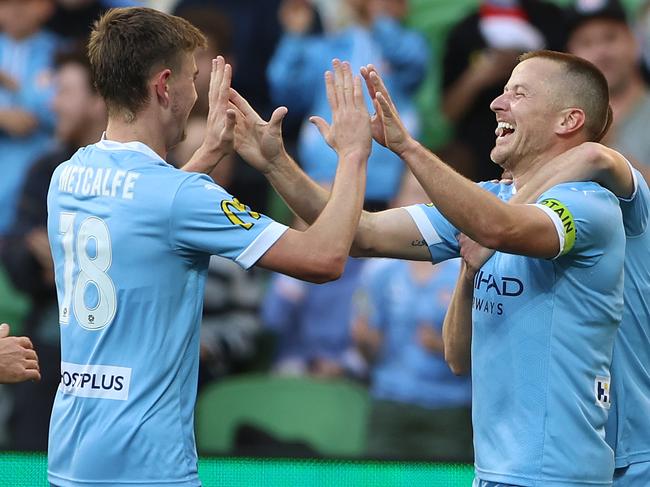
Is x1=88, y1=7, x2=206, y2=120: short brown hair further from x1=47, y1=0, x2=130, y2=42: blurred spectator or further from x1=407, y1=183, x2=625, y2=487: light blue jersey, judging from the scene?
x1=47, y1=0, x2=130, y2=42: blurred spectator

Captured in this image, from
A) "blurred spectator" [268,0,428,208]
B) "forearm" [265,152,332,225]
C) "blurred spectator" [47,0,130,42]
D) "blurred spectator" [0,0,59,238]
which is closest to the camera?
"forearm" [265,152,332,225]

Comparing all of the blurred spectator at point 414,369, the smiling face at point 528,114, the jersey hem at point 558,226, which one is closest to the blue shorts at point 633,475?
the jersey hem at point 558,226

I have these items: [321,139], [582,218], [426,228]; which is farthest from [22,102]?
[582,218]

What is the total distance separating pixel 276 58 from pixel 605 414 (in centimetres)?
492

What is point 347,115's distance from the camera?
4.07 metres

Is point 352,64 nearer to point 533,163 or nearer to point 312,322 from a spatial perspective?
point 312,322

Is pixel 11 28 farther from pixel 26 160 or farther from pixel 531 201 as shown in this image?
pixel 531 201

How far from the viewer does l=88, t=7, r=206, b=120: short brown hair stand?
12.5 feet

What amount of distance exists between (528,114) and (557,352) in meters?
0.89

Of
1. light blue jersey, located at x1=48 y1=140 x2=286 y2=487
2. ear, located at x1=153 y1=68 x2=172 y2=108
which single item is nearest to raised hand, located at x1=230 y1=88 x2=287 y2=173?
ear, located at x1=153 y1=68 x2=172 y2=108

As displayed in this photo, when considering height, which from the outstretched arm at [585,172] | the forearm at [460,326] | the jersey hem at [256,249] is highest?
the outstretched arm at [585,172]

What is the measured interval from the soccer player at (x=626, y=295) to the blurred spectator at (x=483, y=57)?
3850mm

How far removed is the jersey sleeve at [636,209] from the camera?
165 inches

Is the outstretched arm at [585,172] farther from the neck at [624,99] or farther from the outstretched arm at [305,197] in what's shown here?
the neck at [624,99]
